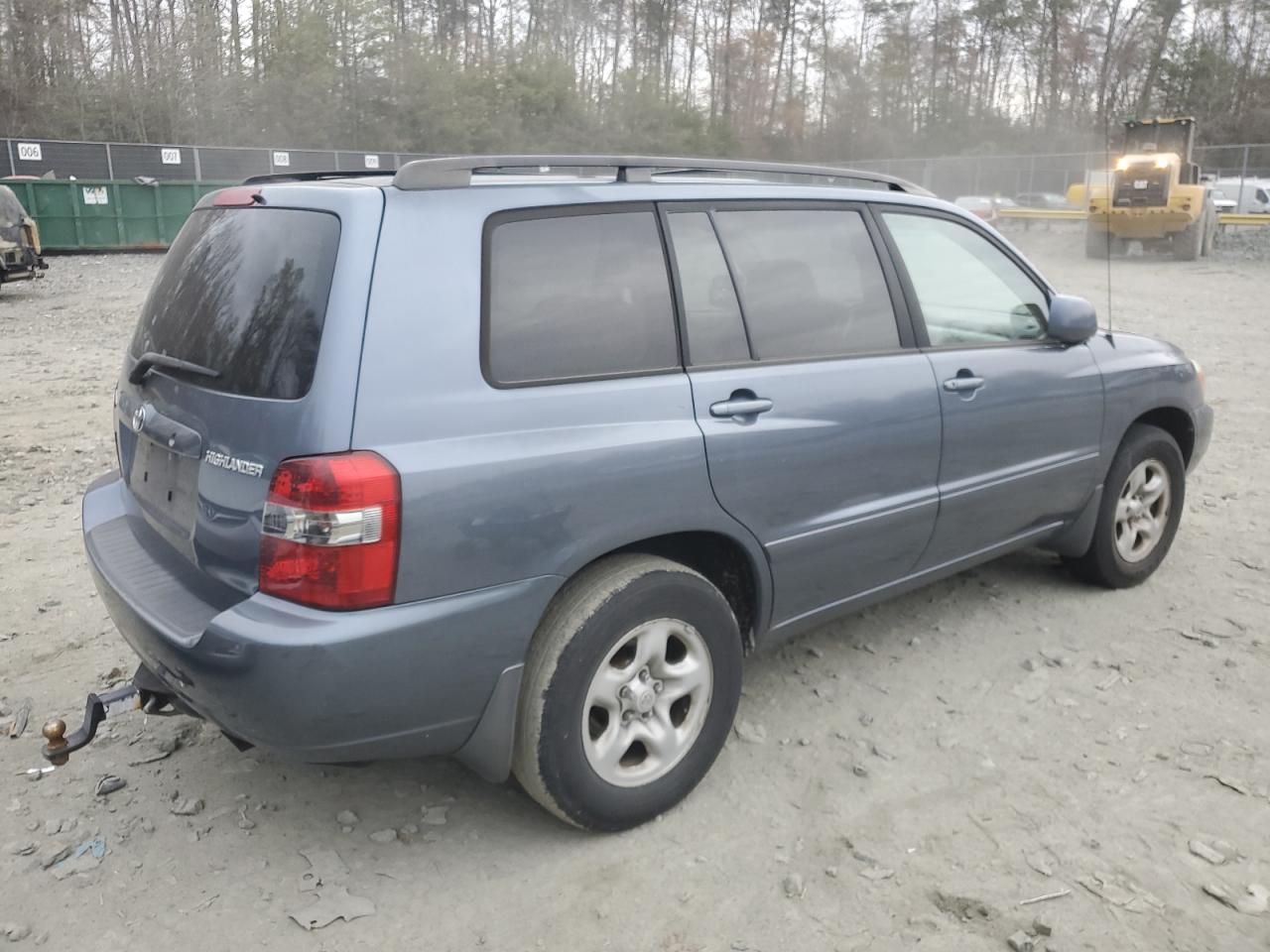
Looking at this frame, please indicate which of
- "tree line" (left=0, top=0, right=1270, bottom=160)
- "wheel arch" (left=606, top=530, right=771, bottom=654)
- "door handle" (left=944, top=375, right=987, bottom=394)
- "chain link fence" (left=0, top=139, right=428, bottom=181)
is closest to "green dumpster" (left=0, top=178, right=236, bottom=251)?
"chain link fence" (left=0, top=139, right=428, bottom=181)

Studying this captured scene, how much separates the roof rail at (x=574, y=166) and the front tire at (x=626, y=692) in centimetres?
107

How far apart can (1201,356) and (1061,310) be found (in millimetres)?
7976

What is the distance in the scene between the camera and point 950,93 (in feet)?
198

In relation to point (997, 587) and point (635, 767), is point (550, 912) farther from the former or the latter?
point (997, 587)

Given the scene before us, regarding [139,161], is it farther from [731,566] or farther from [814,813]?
[814,813]

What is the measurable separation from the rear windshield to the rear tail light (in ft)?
0.68

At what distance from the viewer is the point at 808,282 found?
346 cm

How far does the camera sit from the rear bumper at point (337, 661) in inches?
94.3

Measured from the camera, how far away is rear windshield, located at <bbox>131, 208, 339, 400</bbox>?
8.28 feet

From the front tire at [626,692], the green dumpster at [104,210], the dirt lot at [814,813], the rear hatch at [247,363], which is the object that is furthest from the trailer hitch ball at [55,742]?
the green dumpster at [104,210]

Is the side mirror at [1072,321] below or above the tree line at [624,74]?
below

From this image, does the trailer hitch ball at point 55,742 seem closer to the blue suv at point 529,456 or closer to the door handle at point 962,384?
the blue suv at point 529,456

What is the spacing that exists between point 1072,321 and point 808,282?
4.19 ft

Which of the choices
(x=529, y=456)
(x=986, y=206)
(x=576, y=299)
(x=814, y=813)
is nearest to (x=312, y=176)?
(x=576, y=299)
